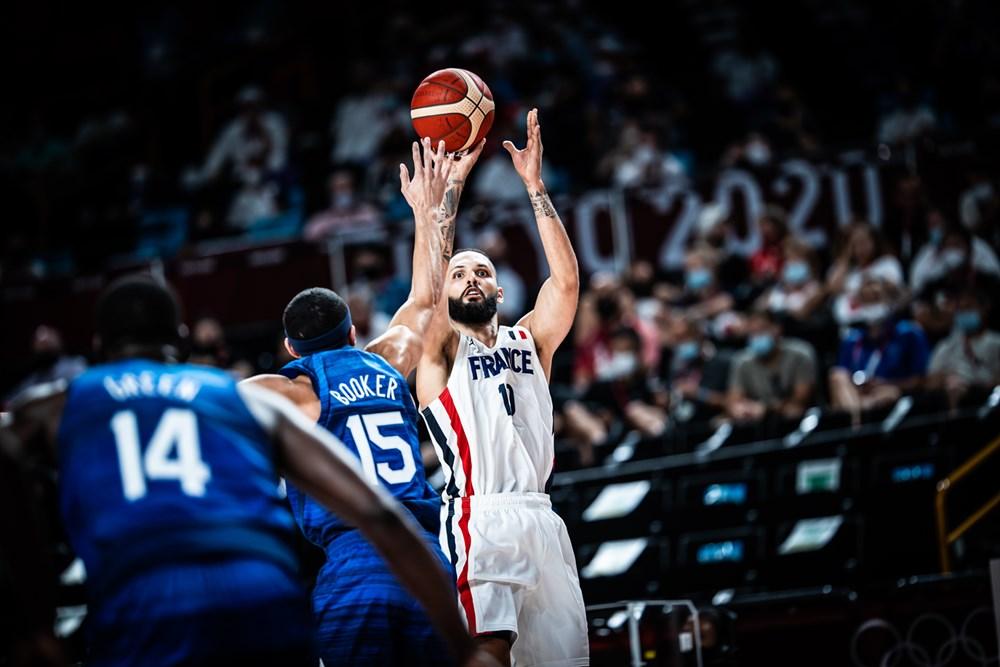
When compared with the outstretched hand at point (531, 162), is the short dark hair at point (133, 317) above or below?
below

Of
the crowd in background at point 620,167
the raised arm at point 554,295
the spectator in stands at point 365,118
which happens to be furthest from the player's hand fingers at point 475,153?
the spectator in stands at point 365,118

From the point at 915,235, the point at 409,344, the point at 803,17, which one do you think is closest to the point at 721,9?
the point at 803,17

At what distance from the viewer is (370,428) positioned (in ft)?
16.8

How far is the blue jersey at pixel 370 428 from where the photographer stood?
5.11 metres

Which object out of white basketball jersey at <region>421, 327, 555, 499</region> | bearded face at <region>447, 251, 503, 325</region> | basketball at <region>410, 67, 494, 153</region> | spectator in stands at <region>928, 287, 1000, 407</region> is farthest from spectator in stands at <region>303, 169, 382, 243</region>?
white basketball jersey at <region>421, 327, 555, 499</region>

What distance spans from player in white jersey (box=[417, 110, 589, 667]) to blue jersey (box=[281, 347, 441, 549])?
0.70 m

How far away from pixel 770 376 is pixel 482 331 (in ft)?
17.5

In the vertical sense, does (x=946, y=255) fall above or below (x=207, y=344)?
above

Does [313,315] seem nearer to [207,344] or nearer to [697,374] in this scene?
[697,374]

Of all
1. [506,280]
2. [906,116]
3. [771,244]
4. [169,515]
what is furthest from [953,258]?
[169,515]

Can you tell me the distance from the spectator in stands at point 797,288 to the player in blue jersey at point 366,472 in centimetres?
710

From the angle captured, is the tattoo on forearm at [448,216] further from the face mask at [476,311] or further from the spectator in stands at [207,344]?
the spectator in stands at [207,344]

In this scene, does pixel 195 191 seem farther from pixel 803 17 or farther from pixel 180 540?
pixel 180 540

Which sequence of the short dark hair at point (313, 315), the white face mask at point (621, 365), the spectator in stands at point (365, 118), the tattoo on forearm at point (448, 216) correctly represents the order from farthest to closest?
the spectator in stands at point (365, 118) < the white face mask at point (621, 365) < the tattoo on forearm at point (448, 216) < the short dark hair at point (313, 315)
